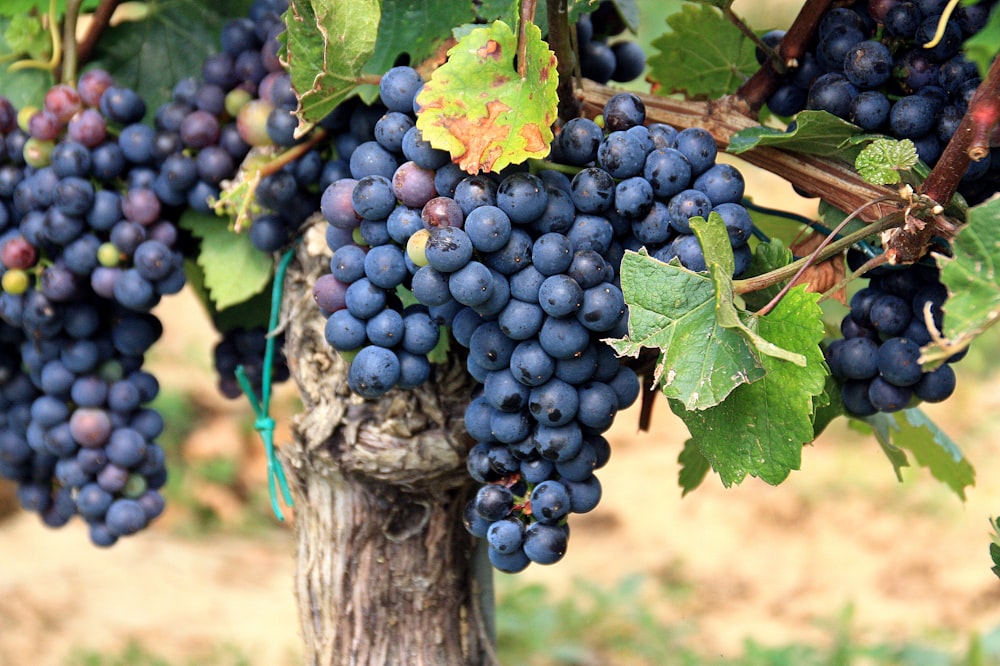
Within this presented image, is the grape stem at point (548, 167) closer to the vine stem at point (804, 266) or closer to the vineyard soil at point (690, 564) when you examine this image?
the vine stem at point (804, 266)

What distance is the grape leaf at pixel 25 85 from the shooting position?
1184mm

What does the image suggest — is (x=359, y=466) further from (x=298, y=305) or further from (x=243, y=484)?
(x=243, y=484)

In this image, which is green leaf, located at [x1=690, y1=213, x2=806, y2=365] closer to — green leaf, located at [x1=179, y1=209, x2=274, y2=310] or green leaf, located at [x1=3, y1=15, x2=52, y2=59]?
green leaf, located at [x1=179, y1=209, x2=274, y2=310]

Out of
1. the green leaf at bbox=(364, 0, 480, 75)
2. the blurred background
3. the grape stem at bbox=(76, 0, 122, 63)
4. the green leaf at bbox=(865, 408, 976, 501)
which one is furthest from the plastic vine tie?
the blurred background

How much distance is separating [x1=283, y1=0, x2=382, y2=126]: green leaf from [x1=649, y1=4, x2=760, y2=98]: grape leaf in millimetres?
389

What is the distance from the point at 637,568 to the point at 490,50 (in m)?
2.98

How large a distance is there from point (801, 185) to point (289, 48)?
471 millimetres

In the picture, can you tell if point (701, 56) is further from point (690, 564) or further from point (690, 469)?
point (690, 564)

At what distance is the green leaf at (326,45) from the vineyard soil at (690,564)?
85.7 inches

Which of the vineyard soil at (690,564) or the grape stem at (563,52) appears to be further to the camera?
the vineyard soil at (690,564)

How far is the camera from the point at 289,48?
0.84 meters

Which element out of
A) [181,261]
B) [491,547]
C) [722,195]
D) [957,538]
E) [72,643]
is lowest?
[72,643]

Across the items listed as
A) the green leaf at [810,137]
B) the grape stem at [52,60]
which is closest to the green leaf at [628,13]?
the green leaf at [810,137]

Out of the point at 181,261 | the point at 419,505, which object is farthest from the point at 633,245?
the point at 181,261
